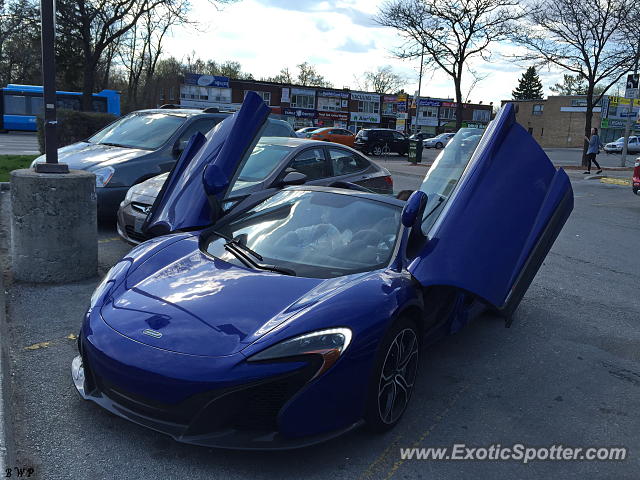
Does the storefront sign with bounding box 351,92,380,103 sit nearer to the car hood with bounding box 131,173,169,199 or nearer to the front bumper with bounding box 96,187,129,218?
the front bumper with bounding box 96,187,129,218

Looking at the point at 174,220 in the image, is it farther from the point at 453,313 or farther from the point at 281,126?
the point at 281,126

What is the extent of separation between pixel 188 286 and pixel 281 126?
667cm

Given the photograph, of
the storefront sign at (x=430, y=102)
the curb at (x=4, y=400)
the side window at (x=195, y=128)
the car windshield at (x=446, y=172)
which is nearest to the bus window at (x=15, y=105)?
the side window at (x=195, y=128)

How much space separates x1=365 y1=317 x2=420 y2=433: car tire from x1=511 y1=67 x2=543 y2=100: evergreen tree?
3933 inches

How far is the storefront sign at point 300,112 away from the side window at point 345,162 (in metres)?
56.9

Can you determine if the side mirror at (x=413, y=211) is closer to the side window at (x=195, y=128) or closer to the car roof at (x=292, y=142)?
the car roof at (x=292, y=142)

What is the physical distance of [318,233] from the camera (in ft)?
11.6

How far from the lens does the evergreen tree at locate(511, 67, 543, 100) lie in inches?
3711

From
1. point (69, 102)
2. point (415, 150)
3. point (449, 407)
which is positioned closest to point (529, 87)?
point (415, 150)

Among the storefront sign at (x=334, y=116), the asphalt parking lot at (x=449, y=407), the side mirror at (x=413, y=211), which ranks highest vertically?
the storefront sign at (x=334, y=116)

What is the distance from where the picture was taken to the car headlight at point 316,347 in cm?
245

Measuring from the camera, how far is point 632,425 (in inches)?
128

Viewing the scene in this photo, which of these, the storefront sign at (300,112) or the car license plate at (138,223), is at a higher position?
the storefront sign at (300,112)

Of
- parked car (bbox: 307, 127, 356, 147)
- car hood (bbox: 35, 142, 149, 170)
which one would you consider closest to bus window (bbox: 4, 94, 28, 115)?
parked car (bbox: 307, 127, 356, 147)
